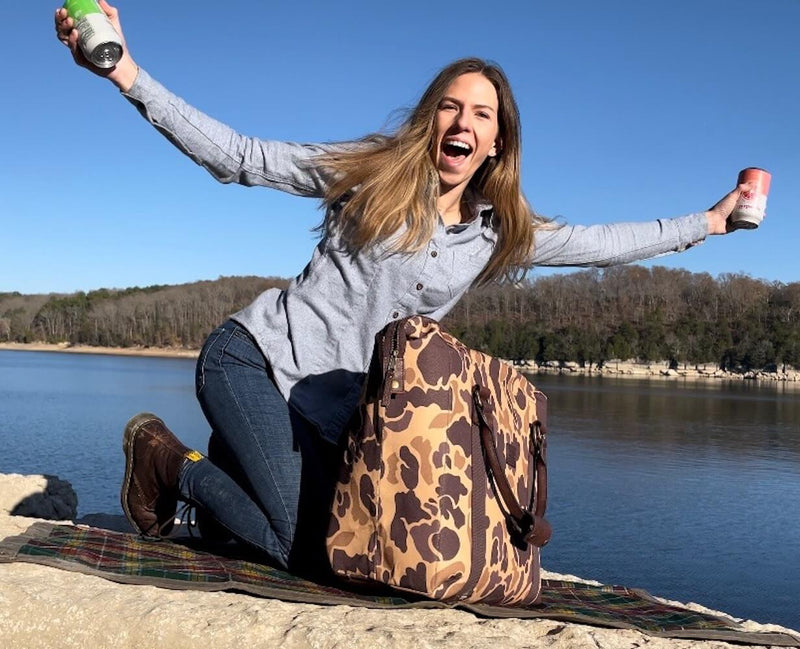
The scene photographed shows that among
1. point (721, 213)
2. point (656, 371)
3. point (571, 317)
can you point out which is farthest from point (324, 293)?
point (571, 317)

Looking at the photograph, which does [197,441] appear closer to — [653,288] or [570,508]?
[570,508]

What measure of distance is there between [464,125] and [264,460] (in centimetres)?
128

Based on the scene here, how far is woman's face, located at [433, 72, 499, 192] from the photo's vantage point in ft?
9.85

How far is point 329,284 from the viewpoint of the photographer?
295cm

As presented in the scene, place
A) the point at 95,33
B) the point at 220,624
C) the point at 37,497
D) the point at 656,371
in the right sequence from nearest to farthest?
the point at 220,624 → the point at 95,33 → the point at 37,497 → the point at 656,371

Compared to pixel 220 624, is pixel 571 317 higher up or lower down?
higher up

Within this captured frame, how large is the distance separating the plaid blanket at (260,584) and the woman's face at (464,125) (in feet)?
4.59

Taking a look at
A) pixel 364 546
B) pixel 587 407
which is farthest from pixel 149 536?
pixel 587 407

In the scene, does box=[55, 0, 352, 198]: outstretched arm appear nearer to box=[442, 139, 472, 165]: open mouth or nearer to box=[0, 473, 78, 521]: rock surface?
box=[442, 139, 472, 165]: open mouth

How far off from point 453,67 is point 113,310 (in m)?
117

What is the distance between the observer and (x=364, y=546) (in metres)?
2.52

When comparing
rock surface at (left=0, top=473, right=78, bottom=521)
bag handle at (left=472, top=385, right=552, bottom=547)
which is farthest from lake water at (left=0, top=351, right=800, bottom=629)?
bag handle at (left=472, top=385, right=552, bottom=547)

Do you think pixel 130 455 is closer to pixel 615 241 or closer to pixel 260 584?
pixel 260 584

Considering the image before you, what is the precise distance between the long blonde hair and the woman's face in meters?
0.03
